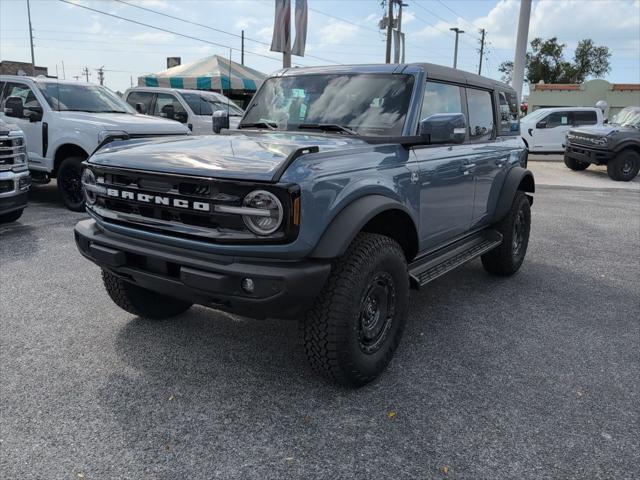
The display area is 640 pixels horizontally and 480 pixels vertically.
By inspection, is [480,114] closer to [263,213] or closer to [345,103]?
[345,103]

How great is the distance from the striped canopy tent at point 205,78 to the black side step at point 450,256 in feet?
44.5

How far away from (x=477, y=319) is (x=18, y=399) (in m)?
3.17

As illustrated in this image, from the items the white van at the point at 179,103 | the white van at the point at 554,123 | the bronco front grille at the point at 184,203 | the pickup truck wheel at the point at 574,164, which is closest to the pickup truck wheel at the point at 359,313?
the bronco front grille at the point at 184,203

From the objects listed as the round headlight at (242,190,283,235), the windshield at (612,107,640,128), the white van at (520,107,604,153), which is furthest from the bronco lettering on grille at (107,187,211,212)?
the white van at (520,107,604,153)

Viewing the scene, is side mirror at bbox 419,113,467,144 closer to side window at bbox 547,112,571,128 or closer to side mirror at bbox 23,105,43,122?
side mirror at bbox 23,105,43,122

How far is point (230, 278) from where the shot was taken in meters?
2.52

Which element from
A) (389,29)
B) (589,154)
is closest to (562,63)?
(389,29)

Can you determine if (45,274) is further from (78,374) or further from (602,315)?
(602,315)

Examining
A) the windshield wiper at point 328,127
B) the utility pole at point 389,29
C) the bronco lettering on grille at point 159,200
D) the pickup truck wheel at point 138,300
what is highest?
the utility pole at point 389,29

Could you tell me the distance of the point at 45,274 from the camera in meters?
4.94

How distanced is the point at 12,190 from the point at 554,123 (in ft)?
54.1

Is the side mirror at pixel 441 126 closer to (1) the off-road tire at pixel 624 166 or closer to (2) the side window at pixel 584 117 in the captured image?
(1) the off-road tire at pixel 624 166

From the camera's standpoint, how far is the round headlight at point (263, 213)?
250 cm

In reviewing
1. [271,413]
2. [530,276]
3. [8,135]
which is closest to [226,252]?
[271,413]
